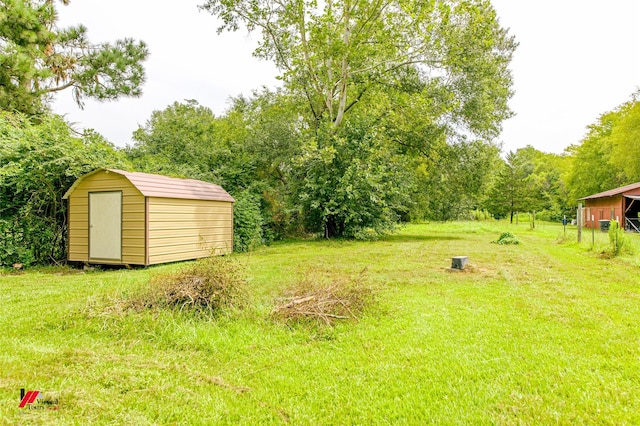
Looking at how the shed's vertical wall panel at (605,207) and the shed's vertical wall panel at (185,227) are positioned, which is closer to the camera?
the shed's vertical wall panel at (185,227)

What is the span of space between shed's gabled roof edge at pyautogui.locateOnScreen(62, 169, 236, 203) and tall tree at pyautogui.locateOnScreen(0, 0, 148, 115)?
13.2 feet

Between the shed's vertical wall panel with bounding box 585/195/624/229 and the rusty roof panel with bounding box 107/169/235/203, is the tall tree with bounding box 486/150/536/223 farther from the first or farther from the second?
the rusty roof panel with bounding box 107/169/235/203

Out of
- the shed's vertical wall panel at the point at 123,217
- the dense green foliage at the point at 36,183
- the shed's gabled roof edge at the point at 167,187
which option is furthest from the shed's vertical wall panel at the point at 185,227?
the dense green foliage at the point at 36,183

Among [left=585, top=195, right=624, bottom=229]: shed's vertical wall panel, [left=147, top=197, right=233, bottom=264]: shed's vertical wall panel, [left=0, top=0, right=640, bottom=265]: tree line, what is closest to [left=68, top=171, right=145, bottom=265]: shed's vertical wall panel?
[left=147, top=197, right=233, bottom=264]: shed's vertical wall panel

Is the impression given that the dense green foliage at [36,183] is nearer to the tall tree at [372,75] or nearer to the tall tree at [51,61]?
the tall tree at [51,61]

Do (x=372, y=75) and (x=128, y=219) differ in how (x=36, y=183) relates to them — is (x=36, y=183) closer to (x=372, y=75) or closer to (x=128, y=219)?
(x=128, y=219)

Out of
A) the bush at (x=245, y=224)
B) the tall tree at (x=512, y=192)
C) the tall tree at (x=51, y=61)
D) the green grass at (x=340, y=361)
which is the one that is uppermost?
the tall tree at (x=51, y=61)

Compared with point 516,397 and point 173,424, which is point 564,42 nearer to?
point 516,397

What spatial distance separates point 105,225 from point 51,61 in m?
6.88

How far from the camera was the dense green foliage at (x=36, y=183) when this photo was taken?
23.6 feet

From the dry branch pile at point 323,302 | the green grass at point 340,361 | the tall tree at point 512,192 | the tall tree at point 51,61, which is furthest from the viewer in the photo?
the tall tree at point 512,192

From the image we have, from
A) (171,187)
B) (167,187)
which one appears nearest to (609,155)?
(171,187)

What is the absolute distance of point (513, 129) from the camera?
17.1 metres

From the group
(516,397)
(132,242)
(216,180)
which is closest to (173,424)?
(516,397)
